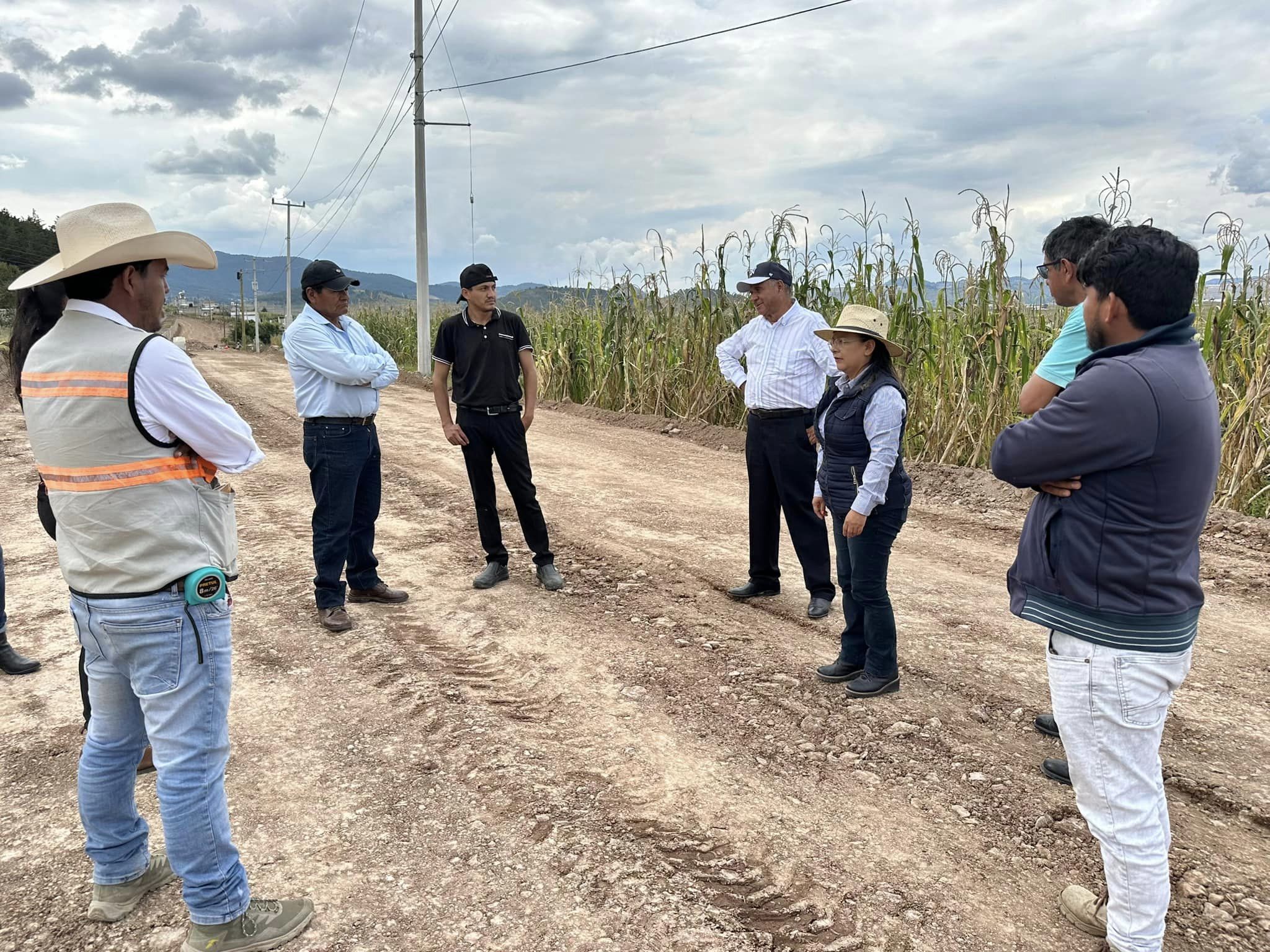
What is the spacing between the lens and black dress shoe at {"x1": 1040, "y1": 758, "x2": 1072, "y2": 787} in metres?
3.16

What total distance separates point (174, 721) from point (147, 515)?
0.54 metres

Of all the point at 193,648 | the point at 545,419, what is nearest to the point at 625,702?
the point at 193,648

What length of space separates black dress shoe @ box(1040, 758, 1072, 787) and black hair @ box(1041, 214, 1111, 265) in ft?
6.09

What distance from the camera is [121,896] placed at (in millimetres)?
2525

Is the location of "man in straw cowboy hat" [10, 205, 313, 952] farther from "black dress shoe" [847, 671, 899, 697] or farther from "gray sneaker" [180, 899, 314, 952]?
"black dress shoe" [847, 671, 899, 697]

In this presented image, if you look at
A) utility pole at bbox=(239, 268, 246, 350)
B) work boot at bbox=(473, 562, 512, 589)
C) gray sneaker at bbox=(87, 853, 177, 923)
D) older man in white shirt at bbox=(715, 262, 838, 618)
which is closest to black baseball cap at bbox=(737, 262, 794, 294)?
older man in white shirt at bbox=(715, 262, 838, 618)

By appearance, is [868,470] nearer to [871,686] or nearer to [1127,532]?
[871,686]

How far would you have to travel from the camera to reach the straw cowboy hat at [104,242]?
214cm

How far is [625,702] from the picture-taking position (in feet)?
12.6

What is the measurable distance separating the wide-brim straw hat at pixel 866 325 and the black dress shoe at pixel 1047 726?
5.37 ft

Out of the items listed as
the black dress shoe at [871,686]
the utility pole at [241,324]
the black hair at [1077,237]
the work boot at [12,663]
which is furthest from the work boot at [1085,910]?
the utility pole at [241,324]

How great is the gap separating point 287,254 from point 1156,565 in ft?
186

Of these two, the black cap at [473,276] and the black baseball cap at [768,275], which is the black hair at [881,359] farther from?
the black cap at [473,276]

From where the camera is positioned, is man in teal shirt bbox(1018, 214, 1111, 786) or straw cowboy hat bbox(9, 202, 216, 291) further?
man in teal shirt bbox(1018, 214, 1111, 786)
